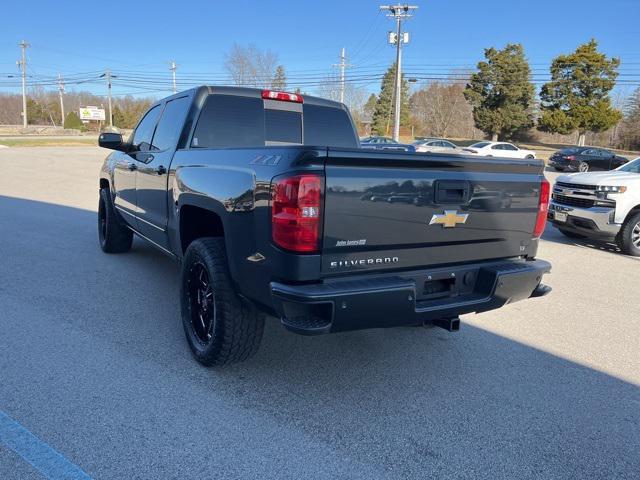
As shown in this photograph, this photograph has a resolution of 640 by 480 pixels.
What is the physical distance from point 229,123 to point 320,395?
248cm

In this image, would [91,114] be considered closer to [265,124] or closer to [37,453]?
[265,124]

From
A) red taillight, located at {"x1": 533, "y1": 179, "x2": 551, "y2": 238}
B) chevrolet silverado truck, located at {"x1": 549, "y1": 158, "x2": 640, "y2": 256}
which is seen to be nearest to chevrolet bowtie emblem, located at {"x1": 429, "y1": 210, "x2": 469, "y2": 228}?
red taillight, located at {"x1": 533, "y1": 179, "x2": 551, "y2": 238}

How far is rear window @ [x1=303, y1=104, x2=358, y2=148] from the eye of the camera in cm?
491

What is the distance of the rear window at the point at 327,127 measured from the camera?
4914 mm

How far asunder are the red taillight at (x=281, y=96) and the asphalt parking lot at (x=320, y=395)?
207 centimetres

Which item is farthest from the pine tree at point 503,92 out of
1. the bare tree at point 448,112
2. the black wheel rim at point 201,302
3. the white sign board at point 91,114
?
the white sign board at point 91,114

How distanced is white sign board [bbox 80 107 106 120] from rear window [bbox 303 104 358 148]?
283ft

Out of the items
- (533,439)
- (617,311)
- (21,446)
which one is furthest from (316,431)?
(617,311)

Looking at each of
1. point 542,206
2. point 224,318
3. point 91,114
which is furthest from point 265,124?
point 91,114

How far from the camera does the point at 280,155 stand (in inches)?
108

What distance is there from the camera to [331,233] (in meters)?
2.69

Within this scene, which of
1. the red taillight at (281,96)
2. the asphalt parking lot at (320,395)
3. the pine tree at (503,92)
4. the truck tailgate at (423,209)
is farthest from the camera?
the pine tree at (503,92)

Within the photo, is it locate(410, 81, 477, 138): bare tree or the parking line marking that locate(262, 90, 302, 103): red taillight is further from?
locate(410, 81, 477, 138): bare tree

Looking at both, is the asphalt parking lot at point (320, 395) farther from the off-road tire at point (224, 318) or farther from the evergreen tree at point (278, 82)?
the evergreen tree at point (278, 82)
